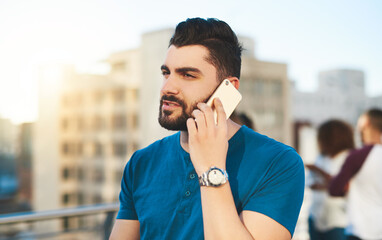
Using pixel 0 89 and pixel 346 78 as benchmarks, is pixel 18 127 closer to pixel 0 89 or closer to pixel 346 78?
pixel 0 89

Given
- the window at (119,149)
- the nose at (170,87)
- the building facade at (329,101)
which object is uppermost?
the nose at (170,87)

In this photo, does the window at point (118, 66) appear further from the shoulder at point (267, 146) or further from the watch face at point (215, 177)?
the watch face at point (215, 177)

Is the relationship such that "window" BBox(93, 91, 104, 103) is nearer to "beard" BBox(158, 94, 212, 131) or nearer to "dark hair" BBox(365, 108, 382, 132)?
"dark hair" BBox(365, 108, 382, 132)

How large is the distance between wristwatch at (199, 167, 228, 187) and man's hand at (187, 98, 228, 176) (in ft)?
0.05

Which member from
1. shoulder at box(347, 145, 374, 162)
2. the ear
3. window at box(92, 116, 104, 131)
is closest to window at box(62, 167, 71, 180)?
window at box(92, 116, 104, 131)

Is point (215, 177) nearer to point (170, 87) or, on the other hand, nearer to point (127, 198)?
point (170, 87)

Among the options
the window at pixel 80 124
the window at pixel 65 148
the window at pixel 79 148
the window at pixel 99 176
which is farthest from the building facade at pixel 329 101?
the window at pixel 65 148

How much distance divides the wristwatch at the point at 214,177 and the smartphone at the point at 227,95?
0.23 metres

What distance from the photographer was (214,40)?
1199 millimetres

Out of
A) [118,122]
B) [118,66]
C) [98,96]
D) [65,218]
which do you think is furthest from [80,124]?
[65,218]

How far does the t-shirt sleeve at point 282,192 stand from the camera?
1.03m

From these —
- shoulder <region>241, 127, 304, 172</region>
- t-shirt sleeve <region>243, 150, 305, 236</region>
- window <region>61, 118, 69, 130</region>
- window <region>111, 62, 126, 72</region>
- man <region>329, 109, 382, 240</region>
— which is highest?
window <region>111, 62, 126, 72</region>

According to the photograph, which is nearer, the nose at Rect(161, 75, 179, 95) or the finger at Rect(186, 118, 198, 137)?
the finger at Rect(186, 118, 198, 137)

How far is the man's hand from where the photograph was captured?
1.01 m
